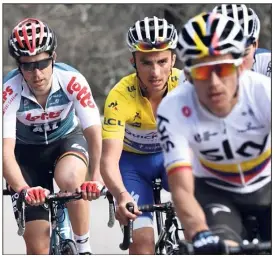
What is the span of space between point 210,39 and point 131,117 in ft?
8.12

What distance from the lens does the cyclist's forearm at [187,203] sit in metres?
5.49

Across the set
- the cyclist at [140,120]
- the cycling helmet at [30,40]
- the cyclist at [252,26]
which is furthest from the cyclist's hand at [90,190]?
the cyclist at [252,26]

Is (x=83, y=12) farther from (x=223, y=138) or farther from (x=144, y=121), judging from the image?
(x=223, y=138)

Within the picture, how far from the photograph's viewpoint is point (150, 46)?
8023 millimetres

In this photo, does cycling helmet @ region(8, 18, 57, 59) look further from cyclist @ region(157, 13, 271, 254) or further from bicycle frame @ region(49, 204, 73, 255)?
cyclist @ region(157, 13, 271, 254)

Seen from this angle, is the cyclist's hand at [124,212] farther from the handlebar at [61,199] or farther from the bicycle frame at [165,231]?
the handlebar at [61,199]

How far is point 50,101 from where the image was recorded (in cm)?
864

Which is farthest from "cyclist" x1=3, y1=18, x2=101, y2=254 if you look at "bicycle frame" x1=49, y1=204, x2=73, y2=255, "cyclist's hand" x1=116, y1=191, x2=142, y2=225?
"cyclist's hand" x1=116, y1=191, x2=142, y2=225

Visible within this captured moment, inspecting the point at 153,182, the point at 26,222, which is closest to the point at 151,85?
the point at 153,182

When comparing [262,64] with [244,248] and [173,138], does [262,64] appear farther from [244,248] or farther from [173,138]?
[244,248]

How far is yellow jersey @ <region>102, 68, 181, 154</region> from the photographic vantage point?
7.82 meters

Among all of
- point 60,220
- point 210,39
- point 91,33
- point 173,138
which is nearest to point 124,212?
point 173,138

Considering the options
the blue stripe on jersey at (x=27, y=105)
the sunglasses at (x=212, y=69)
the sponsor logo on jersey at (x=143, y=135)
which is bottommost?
the sunglasses at (x=212, y=69)

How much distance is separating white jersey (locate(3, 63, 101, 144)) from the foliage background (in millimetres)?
13582
